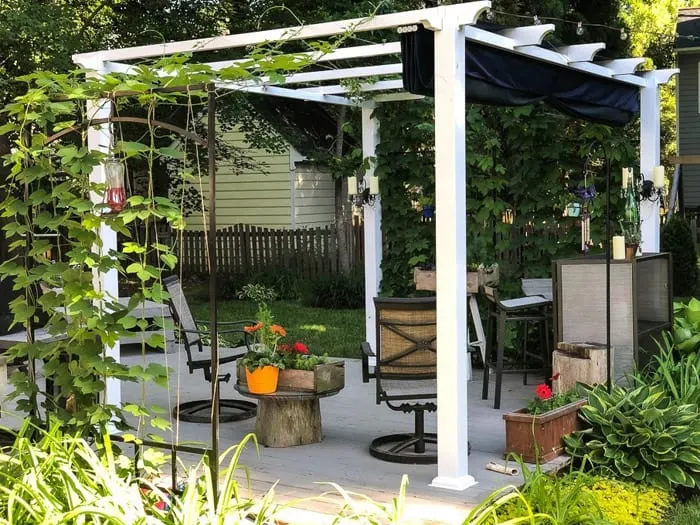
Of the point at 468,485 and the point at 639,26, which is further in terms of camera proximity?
the point at 639,26

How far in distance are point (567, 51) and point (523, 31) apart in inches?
37.7

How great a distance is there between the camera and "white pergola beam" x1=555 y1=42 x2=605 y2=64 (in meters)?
6.41

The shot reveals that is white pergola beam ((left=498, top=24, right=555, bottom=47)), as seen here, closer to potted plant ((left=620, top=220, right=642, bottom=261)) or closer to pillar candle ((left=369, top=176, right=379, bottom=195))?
potted plant ((left=620, top=220, right=642, bottom=261))

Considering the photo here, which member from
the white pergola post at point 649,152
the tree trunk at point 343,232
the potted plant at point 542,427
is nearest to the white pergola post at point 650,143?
the white pergola post at point 649,152

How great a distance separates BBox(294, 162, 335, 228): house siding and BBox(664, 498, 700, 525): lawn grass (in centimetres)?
1243

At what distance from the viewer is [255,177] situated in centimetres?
1711

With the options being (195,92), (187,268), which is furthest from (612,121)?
(187,268)

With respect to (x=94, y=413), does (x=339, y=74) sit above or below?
above

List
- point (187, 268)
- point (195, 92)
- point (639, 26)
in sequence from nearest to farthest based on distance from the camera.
Result: point (195, 92)
point (187, 268)
point (639, 26)

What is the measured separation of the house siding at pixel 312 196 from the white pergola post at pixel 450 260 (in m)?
11.9

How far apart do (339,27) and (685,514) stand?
304 cm

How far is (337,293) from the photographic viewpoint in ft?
44.3

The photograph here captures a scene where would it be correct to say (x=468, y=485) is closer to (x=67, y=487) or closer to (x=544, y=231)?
(x=67, y=487)

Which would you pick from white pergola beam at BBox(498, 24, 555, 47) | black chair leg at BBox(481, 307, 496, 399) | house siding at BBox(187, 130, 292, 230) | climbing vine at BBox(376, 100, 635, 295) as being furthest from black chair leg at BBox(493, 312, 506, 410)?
house siding at BBox(187, 130, 292, 230)
